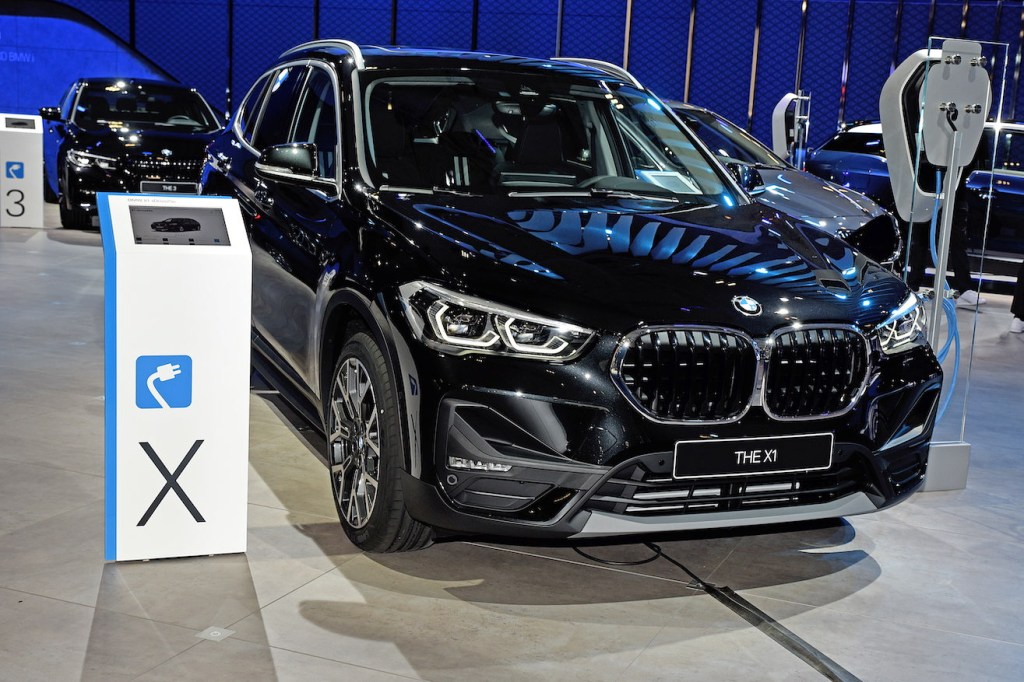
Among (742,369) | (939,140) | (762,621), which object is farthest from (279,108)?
(762,621)

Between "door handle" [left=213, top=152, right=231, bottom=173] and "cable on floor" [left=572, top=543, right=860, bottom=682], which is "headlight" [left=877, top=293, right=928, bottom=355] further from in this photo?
"door handle" [left=213, top=152, right=231, bottom=173]

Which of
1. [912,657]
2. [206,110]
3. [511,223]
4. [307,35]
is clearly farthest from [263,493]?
[307,35]

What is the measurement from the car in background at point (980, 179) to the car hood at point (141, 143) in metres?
6.49

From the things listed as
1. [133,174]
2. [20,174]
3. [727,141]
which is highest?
[727,141]

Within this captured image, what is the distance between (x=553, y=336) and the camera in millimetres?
3271

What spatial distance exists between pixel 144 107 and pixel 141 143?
1238 millimetres

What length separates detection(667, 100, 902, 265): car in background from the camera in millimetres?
8102

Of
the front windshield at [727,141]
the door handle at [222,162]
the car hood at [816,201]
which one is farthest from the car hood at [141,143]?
the door handle at [222,162]

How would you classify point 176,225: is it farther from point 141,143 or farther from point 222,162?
point 141,143

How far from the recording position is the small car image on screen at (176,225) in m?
3.52

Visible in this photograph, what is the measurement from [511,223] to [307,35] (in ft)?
52.3

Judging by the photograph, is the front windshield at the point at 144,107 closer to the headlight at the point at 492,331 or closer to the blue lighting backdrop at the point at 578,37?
the blue lighting backdrop at the point at 578,37

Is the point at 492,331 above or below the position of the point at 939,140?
below

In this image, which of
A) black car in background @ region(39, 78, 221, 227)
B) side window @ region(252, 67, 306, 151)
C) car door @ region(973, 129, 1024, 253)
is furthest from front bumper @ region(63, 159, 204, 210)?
car door @ region(973, 129, 1024, 253)
